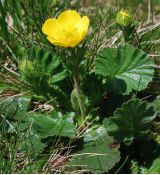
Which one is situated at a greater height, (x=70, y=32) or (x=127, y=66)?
(x=70, y=32)

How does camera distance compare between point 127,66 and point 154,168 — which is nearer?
point 154,168

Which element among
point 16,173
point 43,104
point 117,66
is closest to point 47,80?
point 43,104

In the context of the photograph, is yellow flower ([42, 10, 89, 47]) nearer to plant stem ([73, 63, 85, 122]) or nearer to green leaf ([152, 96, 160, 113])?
plant stem ([73, 63, 85, 122])

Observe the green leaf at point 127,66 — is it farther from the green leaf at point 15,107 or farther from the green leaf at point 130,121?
the green leaf at point 15,107

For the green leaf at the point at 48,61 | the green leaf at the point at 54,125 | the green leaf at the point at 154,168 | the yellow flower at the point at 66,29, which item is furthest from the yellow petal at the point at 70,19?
the green leaf at the point at 154,168

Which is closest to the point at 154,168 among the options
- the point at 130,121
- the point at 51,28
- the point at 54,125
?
the point at 130,121

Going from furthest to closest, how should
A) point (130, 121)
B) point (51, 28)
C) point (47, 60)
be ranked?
point (47, 60) < point (51, 28) < point (130, 121)

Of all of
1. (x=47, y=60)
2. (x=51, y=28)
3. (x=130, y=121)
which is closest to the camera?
(x=130, y=121)

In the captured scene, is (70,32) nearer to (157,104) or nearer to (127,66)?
(127,66)
